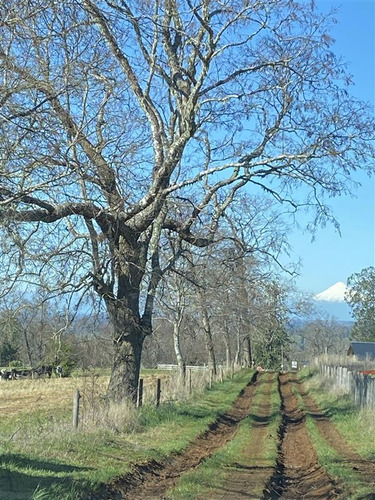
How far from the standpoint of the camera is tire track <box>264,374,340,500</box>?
11414 mm

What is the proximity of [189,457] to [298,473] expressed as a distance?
232 centimetres

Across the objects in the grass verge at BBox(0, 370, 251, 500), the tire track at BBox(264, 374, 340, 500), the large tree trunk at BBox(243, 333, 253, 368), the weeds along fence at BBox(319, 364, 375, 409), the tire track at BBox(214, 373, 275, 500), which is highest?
the large tree trunk at BBox(243, 333, 253, 368)

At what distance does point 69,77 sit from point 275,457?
9368 mm

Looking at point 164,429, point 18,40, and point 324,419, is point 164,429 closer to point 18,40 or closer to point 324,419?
point 324,419

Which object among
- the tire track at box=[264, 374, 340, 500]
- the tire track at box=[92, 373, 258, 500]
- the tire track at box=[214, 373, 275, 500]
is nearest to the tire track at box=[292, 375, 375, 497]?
the tire track at box=[264, 374, 340, 500]

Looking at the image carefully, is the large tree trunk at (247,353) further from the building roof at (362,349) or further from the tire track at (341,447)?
the tire track at (341,447)

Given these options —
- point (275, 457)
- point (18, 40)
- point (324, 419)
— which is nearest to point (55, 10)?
Result: point (18, 40)

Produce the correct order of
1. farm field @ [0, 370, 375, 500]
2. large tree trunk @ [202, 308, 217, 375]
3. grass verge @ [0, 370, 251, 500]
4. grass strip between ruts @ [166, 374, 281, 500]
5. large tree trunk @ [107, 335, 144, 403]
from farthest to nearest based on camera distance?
1. large tree trunk @ [202, 308, 217, 375]
2. large tree trunk @ [107, 335, 144, 403]
3. grass strip between ruts @ [166, 374, 281, 500]
4. farm field @ [0, 370, 375, 500]
5. grass verge @ [0, 370, 251, 500]

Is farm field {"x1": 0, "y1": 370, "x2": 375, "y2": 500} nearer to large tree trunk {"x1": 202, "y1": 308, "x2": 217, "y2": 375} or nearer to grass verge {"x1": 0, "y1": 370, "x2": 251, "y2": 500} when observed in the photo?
grass verge {"x1": 0, "y1": 370, "x2": 251, "y2": 500}

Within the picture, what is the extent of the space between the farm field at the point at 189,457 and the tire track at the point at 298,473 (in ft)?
0.09

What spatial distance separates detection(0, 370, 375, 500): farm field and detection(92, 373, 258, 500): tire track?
0.07ft

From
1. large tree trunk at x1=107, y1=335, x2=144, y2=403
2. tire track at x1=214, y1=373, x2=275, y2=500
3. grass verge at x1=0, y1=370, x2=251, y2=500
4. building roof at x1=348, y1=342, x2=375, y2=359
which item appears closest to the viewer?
grass verge at x1=0, y1=370, x2=251, y2=500

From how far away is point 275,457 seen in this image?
1529 cm

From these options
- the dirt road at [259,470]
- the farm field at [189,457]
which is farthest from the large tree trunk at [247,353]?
the dirt road at [259,470]
